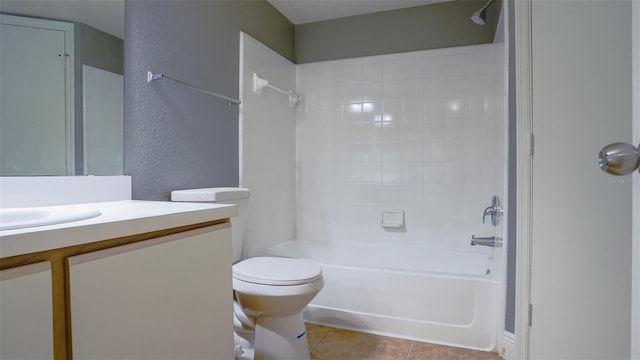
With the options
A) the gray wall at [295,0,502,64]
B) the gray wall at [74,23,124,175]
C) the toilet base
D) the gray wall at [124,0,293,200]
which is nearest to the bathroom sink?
the gray wall at [74,23,124,175]

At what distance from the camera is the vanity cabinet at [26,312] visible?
1.73 ft

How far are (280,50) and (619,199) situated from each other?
238 cm

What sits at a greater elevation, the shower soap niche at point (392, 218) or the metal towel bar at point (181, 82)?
the metal towel bar at point (181, 82)

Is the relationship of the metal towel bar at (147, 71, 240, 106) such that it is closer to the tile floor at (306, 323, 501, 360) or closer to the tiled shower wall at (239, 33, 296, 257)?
the tiled shower wall at (239, 33, 296, 257)

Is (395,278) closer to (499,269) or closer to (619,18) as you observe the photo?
(499,269)

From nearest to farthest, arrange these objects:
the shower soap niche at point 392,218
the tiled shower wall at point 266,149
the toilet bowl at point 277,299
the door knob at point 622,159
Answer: the door knob at point 622,159, the toilet bowl at point 277,299, the tiled shower wall at point 266,149, the shower soap niche at point 392,218

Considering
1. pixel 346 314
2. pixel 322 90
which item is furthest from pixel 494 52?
pixel 346 314

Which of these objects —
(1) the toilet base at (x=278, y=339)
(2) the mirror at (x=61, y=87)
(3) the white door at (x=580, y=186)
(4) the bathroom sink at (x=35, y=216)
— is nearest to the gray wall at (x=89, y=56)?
(2) the mirror at (x=61, y=87)

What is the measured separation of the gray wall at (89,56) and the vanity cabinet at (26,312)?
802 mm

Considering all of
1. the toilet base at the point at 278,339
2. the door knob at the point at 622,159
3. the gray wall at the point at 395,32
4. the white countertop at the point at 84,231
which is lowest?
the toilet base at the point at 278,339

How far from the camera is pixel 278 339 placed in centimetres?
159

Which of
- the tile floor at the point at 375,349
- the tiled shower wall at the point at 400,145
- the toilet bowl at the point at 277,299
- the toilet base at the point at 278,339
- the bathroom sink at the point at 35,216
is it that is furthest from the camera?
the tiled shower wall at the point at 400,145

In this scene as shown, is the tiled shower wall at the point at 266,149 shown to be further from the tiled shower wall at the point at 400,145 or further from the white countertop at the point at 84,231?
the white countertop at the point at 84,231

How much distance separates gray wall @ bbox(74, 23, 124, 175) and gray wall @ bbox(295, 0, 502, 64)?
1788 millimetres
